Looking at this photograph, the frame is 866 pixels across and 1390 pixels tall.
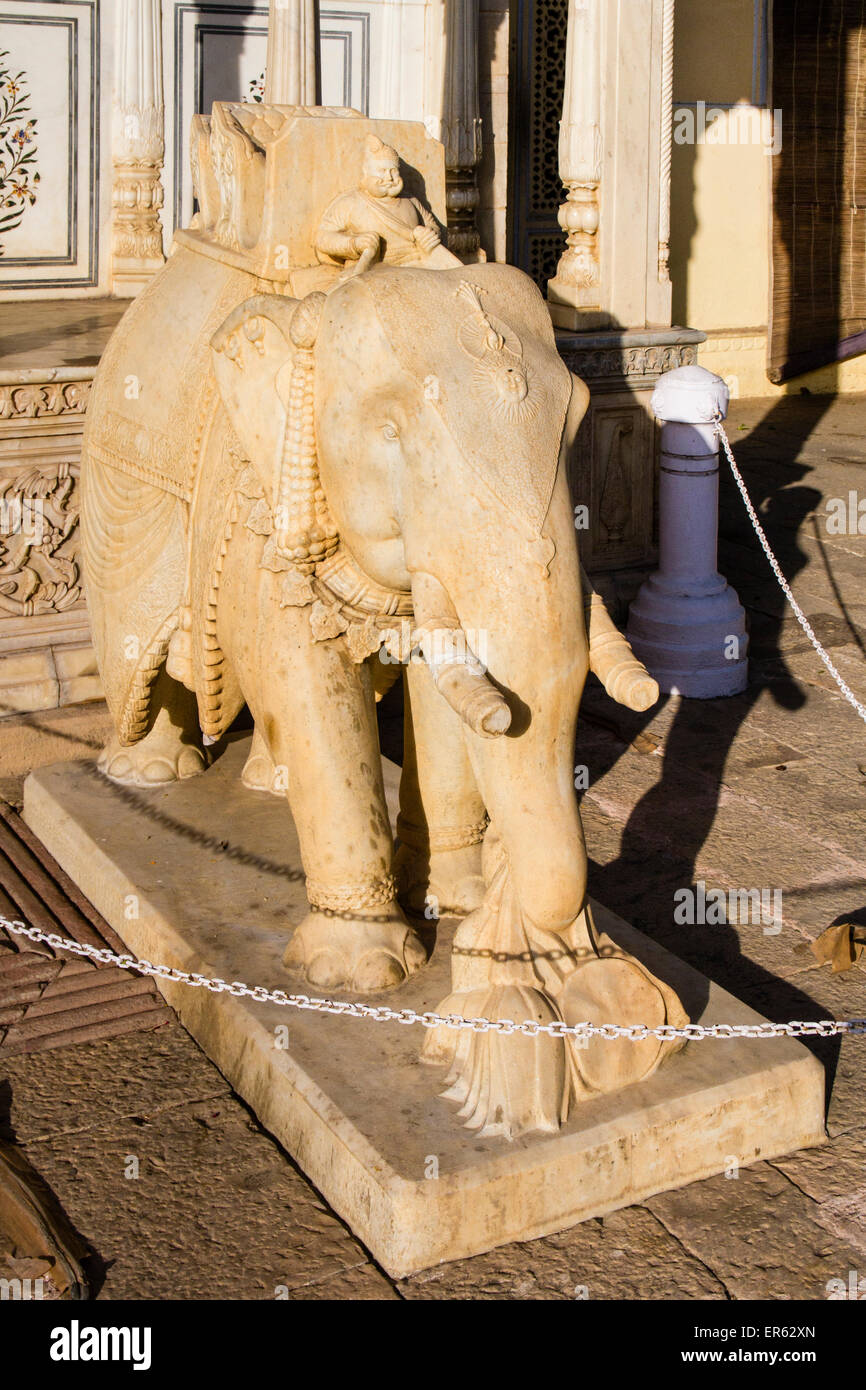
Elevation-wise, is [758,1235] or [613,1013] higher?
[613,1013]

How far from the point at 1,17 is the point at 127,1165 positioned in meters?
6.09

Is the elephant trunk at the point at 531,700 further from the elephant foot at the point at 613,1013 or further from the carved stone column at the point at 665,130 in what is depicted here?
the carved stone column at the point at 665,130

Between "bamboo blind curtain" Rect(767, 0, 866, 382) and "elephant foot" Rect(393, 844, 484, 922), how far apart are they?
29.6ft

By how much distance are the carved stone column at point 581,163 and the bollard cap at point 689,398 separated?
30.0 inches

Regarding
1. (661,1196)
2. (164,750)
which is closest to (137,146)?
(164,750)

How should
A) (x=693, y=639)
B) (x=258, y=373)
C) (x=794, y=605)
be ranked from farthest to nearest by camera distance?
(x=693, y=639) < (x=794, y=605) < (x=258, y=373)

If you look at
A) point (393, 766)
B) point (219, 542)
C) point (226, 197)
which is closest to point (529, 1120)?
point (219, 542)

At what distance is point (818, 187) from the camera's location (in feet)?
39.6

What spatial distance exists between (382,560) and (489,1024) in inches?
34.4

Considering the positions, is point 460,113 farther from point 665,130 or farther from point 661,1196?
point 661,1196

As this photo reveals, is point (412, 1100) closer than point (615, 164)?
Yes

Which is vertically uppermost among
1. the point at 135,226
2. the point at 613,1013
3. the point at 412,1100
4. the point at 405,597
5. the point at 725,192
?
the point at 725,192

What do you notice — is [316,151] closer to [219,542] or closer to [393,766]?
[219,542]

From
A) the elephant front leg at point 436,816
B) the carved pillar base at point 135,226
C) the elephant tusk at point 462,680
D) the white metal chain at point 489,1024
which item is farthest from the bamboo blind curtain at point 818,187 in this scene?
the elephant tusk at point 462,680
